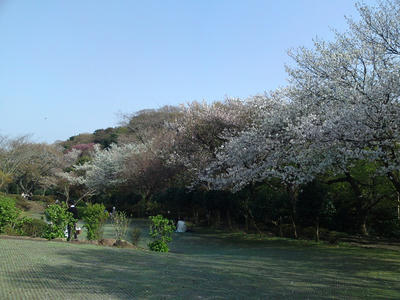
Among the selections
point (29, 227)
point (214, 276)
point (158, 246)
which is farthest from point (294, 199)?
point (29, 227)

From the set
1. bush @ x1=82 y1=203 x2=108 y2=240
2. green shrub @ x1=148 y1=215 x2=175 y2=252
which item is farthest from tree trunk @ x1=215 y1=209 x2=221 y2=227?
bush @ x1=82 y1=203 x2=108 y2=240

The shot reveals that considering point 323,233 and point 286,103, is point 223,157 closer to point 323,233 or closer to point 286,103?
point 286,103

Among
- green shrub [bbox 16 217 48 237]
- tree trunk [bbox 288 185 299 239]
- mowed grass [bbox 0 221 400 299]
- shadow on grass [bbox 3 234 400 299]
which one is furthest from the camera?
tree trunk [bbox 288 185 299 239]

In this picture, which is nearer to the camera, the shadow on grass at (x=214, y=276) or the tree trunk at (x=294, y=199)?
the shadow on grass at (x=214, y=276)

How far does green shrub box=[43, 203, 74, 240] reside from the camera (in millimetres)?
12711

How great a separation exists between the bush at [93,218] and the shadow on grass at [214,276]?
2351 mm

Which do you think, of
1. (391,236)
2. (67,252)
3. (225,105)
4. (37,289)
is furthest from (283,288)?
(225,105)

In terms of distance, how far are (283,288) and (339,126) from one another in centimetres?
586

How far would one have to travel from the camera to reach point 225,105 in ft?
74.3

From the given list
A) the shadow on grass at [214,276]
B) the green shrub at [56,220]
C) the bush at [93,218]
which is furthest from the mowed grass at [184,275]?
the bush at [93,218]

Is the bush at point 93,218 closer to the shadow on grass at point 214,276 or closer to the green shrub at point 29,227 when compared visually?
the green shrub at point 29,227

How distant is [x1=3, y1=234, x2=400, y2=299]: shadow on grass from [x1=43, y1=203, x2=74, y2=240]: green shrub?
212 centimetres

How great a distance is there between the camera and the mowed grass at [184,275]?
630cm

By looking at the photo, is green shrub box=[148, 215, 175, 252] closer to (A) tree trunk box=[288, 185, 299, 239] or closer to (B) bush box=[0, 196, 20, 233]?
(B) bush box=[0, 196, 20, 233]
